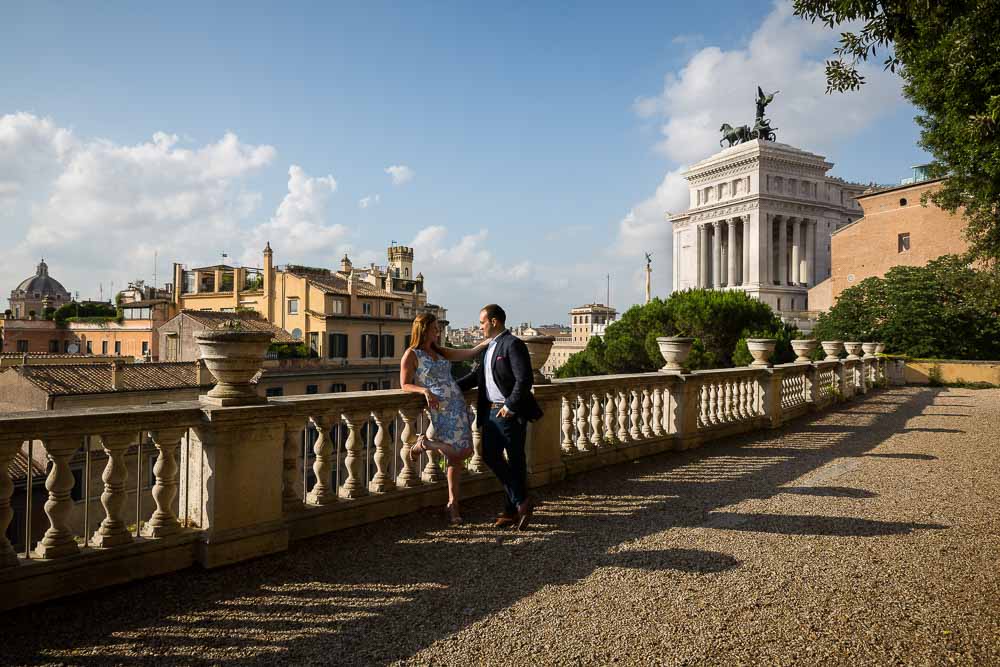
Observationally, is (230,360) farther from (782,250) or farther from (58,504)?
(782,250)

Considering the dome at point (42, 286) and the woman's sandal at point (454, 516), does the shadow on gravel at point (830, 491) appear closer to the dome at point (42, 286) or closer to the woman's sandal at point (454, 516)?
the woman's sandal at point (454, 516)

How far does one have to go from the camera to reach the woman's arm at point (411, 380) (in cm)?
509

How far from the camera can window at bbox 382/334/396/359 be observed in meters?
51.4

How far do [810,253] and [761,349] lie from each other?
233 ft

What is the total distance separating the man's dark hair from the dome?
120 m

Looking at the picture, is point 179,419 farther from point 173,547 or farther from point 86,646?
point 86,646

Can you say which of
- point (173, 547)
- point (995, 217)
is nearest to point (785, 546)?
point (173, 547)

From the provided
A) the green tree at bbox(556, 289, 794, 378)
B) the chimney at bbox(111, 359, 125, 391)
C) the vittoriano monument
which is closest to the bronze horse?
the vittoriano monument

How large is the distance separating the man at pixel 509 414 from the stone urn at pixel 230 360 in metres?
1.80

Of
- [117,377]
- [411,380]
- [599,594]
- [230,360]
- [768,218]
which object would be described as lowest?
[599,594]

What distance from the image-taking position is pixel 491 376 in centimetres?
524

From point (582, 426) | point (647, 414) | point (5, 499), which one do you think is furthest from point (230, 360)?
point (647, 414)

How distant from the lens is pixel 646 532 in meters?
5.06

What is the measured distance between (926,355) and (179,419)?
34.3 m
